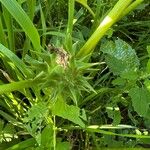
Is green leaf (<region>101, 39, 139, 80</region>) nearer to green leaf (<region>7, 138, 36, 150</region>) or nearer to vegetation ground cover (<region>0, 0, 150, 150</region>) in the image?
vegetation ground cover (<region>0, 0, 150, 150</region>)

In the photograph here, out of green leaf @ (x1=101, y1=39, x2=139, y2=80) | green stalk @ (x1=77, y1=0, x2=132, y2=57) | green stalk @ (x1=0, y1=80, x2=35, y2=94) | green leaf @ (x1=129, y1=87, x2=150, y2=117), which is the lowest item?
green leaf @ (x1=129, y1=87, x2=150, y2=117)

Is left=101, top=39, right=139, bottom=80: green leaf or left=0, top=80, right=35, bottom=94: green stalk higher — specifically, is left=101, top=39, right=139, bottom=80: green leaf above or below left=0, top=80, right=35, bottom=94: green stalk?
above

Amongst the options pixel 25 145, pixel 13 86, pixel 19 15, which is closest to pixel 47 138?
pixel 25 145

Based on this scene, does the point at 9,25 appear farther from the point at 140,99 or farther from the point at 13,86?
the point at 140,99

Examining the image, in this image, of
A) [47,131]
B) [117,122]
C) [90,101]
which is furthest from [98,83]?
[47,131]

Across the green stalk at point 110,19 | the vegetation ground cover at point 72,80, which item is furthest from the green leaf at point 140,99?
the green stalk at point 110,19

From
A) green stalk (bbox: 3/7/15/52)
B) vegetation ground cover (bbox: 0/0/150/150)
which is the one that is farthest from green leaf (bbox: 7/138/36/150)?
green stalk (bbox: 3/7/15/52)

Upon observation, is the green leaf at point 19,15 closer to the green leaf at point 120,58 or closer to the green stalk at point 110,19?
the green stalk at point 110,19
